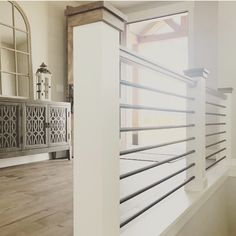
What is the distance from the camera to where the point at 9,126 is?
2660 millimetres

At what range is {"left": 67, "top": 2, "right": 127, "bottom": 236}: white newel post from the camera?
81cm

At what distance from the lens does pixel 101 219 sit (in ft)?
2.68

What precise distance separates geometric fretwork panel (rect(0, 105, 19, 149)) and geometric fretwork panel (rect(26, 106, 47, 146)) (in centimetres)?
14

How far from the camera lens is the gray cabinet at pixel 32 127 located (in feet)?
8.63

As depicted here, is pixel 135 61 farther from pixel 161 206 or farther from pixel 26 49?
pixel 26 49

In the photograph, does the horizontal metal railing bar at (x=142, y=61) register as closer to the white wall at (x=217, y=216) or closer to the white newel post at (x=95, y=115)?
the white newel post at (x=95, y=115)

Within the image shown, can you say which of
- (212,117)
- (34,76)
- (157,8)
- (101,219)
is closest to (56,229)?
(101,219)

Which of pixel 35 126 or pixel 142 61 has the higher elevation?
pixel 142 61

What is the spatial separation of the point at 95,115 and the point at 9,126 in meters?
2.10

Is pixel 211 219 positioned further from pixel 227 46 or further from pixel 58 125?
pixel 227 46

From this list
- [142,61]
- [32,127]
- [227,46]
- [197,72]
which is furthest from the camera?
[227,46]

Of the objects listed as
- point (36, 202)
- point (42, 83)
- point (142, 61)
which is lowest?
point (36, 202)

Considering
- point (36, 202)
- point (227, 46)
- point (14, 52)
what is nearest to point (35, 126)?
point (14, 52)

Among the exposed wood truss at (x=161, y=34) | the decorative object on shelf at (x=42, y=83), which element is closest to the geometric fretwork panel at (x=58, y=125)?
the decorative object on shelf at (x=42, y=83)
